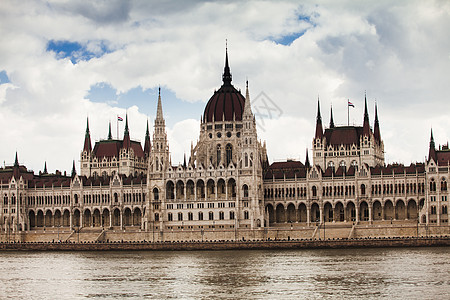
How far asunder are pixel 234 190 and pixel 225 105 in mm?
20990

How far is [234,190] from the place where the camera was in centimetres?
14762

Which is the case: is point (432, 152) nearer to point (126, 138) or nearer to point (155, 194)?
point (155, 194)

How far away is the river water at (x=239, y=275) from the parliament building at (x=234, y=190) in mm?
25274

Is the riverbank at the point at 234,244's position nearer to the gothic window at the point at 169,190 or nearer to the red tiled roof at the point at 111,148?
the gothic window at the point at 169,190

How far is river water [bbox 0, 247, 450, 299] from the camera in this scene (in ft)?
246

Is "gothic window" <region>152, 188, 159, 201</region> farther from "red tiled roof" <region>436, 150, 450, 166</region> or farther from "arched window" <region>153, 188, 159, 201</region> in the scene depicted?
"red tiled roof" <region>436, 150, 450, 166</region>

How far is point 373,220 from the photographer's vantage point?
142 meters

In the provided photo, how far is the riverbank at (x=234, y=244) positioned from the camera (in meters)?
122

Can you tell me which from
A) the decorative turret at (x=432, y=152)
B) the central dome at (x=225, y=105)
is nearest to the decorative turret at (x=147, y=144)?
the central dome at (x=225, y=105)

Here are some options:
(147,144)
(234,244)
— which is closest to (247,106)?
(234,244)

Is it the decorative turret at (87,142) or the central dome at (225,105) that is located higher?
the central dome at (225,105)

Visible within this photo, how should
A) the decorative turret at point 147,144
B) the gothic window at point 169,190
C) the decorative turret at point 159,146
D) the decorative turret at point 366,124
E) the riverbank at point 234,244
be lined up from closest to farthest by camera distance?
1. the riverbank at point 234,244
2. the gothic window at point 169,190
3. the decorative turret at point 159,146
4. the decorative turret at point 366,124
5. the decorative turret at point 147,144

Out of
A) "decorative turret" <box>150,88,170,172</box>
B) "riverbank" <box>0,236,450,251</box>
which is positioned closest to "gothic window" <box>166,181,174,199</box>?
"decorative turret" <box>150,88,170,172</box>

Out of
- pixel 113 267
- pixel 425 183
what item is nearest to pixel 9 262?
pixel 113 267
